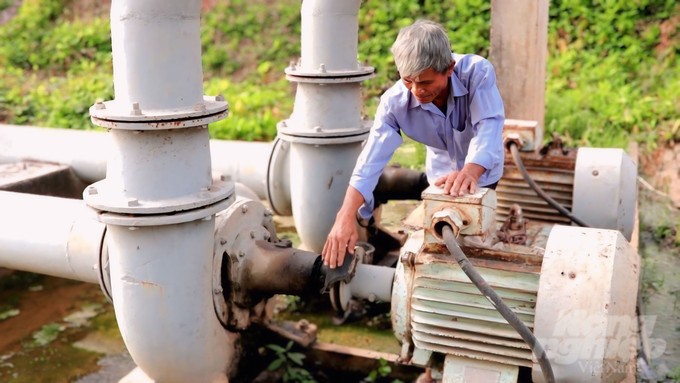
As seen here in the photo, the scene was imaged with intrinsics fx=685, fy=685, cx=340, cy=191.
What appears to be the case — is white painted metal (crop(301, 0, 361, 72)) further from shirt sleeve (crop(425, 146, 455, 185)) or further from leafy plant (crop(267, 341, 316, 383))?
leafy plant (crop(267, 341, 316, 383))

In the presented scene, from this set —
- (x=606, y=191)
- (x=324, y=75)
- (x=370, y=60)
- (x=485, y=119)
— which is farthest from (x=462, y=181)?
(x=370, y=60)

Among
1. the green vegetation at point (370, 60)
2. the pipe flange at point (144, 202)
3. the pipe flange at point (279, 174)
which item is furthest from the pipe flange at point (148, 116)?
the green vegetation at point (370, 60)

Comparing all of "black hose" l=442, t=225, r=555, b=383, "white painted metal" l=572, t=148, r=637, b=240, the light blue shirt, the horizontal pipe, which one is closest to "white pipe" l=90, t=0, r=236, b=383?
the light blue shirt

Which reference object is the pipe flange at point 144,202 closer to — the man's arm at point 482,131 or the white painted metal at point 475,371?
the man's arm at point 482,131

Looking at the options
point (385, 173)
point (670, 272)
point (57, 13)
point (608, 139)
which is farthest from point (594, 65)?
point (57, 13)

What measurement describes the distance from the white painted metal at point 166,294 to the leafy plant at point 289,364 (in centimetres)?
53

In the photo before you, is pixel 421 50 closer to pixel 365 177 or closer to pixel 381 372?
pixel 365 177

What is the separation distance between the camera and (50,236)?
2.53 meters

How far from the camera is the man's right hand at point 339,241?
2.35m

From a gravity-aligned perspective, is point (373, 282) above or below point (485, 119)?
below

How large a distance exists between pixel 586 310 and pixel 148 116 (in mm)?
1362

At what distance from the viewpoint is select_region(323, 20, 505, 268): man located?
2.12 metres

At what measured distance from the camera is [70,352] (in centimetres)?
313

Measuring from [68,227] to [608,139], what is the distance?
156 inches
